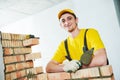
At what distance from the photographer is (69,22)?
5.86 feet

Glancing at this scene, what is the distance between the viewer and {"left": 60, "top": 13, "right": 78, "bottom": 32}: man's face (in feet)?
5.88

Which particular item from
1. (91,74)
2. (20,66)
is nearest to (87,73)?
(91,74)

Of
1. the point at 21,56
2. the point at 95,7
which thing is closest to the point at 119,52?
the point at 95,7

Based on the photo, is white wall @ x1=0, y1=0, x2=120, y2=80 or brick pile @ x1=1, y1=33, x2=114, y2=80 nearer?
brick pile @ x1=1, y1=33, x2=114, y2=80

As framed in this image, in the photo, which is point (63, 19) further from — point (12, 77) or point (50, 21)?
point (50, 21)

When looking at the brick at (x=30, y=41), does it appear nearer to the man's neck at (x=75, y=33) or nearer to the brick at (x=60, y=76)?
the man's neck at (x=75, y=33)

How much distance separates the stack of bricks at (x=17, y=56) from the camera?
2871 millimetres

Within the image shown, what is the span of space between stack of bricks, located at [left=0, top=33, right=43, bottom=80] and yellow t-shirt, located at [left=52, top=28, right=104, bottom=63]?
105cm

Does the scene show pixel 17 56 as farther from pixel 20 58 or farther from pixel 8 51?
pixel 8 51

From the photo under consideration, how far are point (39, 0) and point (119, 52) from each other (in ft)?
6.94

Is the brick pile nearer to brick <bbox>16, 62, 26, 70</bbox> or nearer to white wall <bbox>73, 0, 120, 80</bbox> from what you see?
brick <bbox>16, 62, 26, 70</bbox>

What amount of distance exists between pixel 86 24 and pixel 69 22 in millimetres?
1571

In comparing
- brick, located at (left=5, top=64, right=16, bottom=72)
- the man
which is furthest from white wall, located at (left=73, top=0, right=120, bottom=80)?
brick, located at (left=5, top=64, right=16, bottom=72)

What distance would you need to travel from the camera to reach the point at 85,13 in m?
3.34
